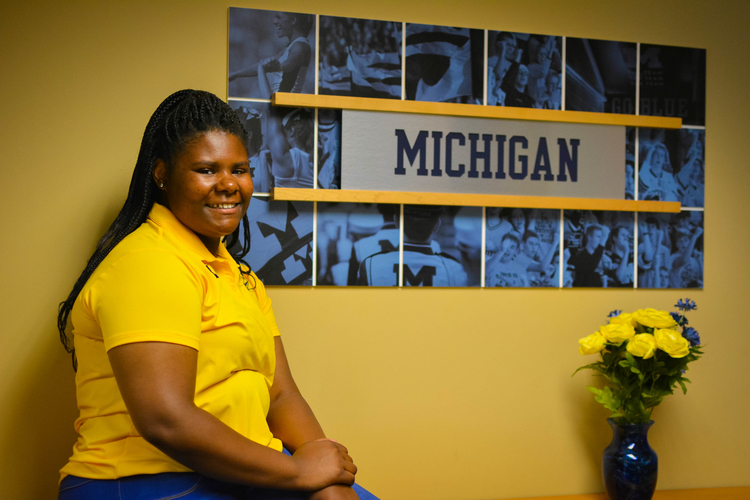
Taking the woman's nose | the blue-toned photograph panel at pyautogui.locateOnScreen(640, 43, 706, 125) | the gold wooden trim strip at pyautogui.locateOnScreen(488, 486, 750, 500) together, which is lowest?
the gold wooden trim strip at pyautogui.locateOnScreen(488, 486, 750, 500)

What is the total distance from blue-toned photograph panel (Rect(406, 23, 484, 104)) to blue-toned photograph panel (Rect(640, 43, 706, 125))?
2.16ft

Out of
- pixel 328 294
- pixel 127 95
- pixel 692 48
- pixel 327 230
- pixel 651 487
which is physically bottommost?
pixel 651 487

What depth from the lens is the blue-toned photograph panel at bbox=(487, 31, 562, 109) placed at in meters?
2.09

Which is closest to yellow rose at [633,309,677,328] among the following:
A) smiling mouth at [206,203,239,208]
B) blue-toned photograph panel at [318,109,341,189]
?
blue-toned photograph panel at [318,109,341,189]

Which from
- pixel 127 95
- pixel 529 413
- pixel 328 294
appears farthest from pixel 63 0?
pixel 529 413

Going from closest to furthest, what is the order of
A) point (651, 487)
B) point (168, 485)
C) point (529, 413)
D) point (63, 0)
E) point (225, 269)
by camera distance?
1. point (168, 485)
2. point (225, 269)
3. point (63, 0)
4. point (651, 487)
5. point (529, 413)

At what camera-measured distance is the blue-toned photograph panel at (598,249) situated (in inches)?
84.4

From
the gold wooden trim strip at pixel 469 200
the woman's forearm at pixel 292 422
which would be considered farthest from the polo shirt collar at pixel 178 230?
the gold wooden trim strip at pixel 469 200

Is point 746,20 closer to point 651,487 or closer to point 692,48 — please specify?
point 692,48

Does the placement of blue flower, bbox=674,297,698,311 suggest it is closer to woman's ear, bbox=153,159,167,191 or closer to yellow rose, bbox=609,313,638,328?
yellow rose, bbox=609,313,638,328

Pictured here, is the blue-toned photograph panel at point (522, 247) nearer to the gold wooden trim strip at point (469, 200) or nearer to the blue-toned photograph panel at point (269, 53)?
the gold wooden trim strip at point (469, 200)

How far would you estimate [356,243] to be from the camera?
6.55 feet

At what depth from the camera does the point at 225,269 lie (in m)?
1.41

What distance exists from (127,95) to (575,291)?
1704 millimetres
